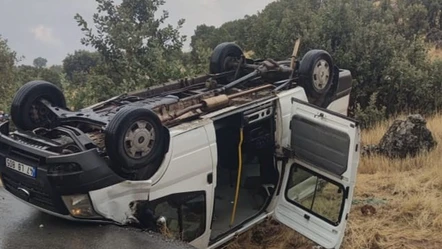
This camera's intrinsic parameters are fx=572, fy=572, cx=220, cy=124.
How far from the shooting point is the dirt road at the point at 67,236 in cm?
451

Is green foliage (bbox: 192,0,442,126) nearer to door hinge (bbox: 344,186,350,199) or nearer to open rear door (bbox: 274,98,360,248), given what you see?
open rear door (bbox: 274,98,360,248)

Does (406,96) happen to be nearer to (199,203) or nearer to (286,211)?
(286,211)

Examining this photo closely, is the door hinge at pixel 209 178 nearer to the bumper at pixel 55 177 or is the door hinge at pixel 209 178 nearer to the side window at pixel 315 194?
the bumper at pixel 55 177

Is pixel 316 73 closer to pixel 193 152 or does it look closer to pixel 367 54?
pixel 193 152

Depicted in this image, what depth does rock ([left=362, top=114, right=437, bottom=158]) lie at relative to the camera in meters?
8.69

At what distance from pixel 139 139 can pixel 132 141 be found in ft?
→ 0.23

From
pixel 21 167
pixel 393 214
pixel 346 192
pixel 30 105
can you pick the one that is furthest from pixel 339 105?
pixel 21 167

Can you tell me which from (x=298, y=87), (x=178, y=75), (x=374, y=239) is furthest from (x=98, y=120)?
(x=178, y=75)

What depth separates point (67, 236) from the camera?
4.66 meters

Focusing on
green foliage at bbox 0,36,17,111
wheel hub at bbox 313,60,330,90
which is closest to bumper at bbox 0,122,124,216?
wheel hub at bbox 313,60,330,90

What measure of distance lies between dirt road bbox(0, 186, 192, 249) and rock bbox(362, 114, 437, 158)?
5187 mm

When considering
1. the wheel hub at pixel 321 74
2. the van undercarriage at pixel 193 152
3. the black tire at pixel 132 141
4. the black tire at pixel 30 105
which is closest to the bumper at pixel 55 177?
the van undercarriage at pixel 193 152

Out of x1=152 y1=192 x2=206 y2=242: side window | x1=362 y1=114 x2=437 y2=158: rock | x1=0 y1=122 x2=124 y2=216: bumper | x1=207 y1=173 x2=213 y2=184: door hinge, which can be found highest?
x1=0 y1=122 x2=124 y2=216: bumper

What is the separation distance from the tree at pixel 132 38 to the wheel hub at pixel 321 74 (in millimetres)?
4969
